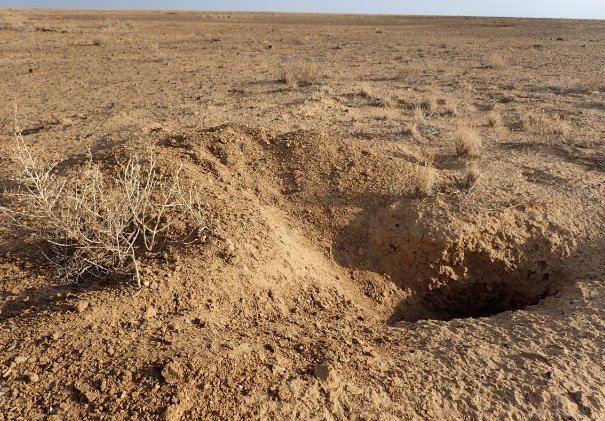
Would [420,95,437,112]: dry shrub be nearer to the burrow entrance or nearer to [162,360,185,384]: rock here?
the burrow entrance

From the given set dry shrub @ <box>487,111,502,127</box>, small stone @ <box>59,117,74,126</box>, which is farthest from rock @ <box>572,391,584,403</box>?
small stone @ <box>59,117,74,126</box>

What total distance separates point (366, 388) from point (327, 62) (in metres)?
11.7

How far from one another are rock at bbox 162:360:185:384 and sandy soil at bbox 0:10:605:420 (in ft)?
0.04

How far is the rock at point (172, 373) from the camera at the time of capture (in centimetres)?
235

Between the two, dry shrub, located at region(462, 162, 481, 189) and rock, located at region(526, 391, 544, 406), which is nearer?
rock, located at region(526, 391, 544, 406)

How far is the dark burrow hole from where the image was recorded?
4.32 meters

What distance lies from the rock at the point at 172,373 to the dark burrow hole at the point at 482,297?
2.56 meters

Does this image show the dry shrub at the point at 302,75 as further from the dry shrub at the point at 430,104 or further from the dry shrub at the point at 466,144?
the dry shrub at the point at 466,144

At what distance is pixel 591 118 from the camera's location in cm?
774

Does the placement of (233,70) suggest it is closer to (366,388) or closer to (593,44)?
(366,388)

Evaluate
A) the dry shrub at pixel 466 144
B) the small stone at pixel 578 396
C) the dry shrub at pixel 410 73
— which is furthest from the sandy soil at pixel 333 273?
the dry shrub at pixel 410 73

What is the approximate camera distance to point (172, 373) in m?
2.37

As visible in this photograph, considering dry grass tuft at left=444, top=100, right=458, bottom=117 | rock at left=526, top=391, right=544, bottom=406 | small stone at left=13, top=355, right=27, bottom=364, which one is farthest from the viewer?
dry grass tuft at left=444, top=100, right=458, bottom=117

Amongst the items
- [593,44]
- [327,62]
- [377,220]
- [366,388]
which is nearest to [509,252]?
[377,220]
